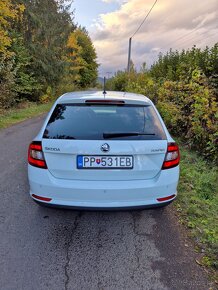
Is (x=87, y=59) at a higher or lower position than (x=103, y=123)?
higher

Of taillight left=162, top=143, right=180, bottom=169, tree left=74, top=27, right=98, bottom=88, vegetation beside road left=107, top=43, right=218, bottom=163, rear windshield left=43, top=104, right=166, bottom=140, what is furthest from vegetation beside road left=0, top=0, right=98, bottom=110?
tree left=74, top=27, right=98, bottom=88

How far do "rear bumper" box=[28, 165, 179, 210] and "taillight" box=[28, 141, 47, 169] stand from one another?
0.22ft

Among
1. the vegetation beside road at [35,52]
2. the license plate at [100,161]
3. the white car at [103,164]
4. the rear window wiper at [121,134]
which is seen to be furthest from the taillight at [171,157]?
the vegetation beside road at [35,52]

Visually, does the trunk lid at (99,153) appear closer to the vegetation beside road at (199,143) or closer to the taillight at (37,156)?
the taillight at (37,156)

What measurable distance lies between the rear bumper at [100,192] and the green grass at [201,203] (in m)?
0.72

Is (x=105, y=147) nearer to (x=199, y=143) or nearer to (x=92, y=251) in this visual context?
(x=92, y=251)

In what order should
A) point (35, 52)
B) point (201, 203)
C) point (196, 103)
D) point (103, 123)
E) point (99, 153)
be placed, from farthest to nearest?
1. point (35, 52)
2. point (196, 103)
3. point (201, 203)
4. point (103, 123)
5. point (99, 153)

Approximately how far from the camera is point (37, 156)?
293cm

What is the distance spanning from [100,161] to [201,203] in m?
1.92

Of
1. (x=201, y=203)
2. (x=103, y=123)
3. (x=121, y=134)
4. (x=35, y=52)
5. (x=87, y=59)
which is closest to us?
(x=121, y=134)

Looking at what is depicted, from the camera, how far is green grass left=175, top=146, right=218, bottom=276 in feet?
9.39

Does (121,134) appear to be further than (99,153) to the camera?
Yes

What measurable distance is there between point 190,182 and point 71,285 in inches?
113

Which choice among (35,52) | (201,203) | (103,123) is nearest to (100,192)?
(103,123)
